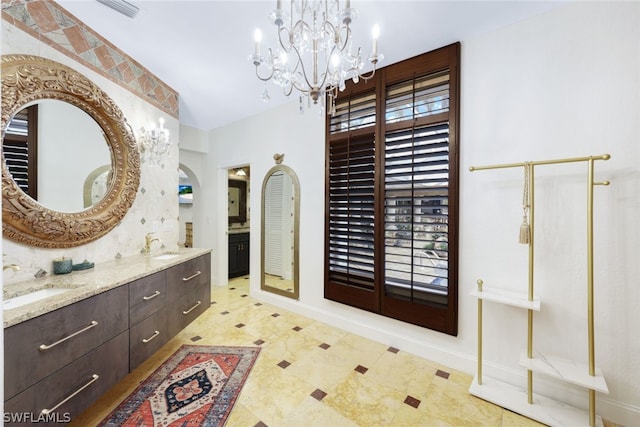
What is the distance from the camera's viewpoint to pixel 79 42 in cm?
202

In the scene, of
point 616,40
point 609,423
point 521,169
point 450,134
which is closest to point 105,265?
point 450,134

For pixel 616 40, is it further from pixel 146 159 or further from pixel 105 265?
pixel 105 265

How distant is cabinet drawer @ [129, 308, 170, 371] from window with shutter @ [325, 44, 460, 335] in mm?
1629

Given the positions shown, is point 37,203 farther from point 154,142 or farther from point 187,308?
point 187,308

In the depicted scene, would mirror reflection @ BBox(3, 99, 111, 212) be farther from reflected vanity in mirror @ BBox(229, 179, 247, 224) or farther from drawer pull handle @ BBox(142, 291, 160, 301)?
reflected vanity in mirror @ BBox(229, 179, 247, 224)

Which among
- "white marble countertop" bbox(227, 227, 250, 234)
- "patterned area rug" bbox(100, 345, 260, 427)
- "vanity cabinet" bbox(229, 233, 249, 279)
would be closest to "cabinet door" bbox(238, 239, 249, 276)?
"vanity cabinet" bbox(229, 233, 249, 279)

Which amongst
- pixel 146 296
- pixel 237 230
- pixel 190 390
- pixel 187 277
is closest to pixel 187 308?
pixel 187 277

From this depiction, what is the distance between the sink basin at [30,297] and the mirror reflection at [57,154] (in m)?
0.59

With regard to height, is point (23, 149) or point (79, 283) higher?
point (23, 149)

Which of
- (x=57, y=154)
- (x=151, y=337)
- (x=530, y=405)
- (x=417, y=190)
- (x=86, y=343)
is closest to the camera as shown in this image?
(x=86, y=343)

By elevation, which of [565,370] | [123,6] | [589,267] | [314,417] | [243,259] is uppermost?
[123,6]

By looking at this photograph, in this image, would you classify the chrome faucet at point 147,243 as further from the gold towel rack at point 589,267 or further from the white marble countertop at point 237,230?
the gold towel rack at point 589,267

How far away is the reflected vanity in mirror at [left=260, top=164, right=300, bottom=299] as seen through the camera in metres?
3.38

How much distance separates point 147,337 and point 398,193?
94.6 inches
